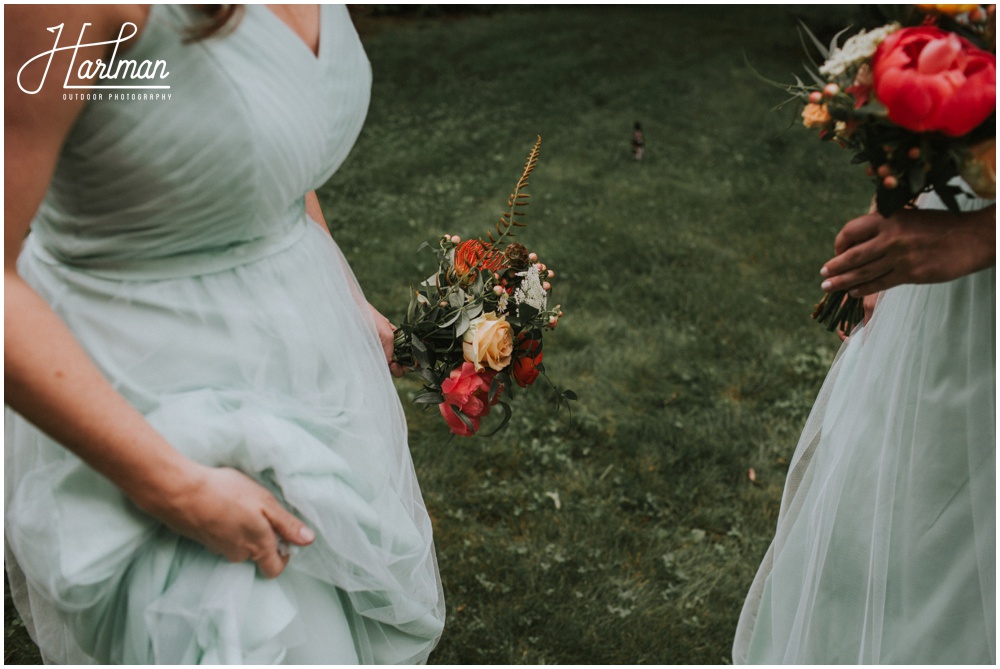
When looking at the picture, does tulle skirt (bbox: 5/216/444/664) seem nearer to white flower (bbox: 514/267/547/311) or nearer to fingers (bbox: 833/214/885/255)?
white flower (bbox: 514/267/547/311)

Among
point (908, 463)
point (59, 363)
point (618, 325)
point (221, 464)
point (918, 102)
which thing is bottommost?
point (618, 325)

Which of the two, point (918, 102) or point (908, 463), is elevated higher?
point (918, 102)

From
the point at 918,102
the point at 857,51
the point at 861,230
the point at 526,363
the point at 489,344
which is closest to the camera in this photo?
the point at 918,102

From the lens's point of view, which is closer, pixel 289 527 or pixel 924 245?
pixel 289 527

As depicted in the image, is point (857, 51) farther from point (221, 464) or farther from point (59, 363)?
point (59, 363)

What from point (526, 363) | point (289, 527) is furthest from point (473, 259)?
point (289, 527)

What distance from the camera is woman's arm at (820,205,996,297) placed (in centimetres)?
170

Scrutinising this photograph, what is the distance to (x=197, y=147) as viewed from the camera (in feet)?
4.33

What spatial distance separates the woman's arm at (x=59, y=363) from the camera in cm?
117

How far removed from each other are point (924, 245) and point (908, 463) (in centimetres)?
57

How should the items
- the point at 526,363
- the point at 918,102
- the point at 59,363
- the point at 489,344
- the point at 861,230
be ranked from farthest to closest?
1. the point at 526,363
2. the point at 489,344
3. the point at 861,230
4. the point at 918,102
5. the point at 59,363

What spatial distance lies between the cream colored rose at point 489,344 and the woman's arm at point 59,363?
31.2 inches

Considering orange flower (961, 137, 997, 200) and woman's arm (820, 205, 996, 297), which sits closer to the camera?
orange flower (961, 137, 997, 200)

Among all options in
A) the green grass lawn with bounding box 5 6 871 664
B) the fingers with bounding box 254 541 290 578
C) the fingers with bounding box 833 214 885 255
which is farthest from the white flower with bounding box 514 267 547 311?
the green grass lawn with bounding box 5 6 871 664
